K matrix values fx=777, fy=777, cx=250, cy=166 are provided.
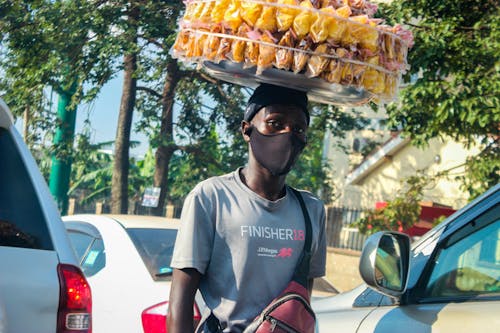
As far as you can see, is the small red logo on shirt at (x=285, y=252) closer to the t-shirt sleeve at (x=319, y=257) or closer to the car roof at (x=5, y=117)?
the t-shirt sleeve at (x=319, y=257)

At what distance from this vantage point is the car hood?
3.19 meters

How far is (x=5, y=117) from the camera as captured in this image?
3.29m

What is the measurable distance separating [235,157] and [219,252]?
1332 cm

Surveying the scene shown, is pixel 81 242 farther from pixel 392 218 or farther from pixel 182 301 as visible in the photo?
pixel 392 218

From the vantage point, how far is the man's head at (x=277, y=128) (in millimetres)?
2613

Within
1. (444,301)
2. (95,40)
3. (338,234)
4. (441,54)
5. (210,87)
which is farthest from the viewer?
(338,234)

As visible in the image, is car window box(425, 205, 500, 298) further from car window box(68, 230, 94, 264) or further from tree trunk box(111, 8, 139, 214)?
tree trunk box(111, 8, 139, 214)

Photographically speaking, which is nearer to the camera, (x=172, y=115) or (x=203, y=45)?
(x=203, y=45)

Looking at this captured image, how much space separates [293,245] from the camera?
2582 millimetres

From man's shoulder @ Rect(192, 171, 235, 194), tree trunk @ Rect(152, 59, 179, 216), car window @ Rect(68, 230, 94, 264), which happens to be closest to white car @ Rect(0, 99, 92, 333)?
man's shoulder @ Rect(192, 171, 235, 194)

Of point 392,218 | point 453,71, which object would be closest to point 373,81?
point 453,71

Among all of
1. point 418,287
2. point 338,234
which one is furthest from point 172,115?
point 418,287

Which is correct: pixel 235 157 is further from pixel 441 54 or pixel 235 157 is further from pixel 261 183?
pixel 261 183

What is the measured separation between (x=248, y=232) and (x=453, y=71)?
21.7 feet
